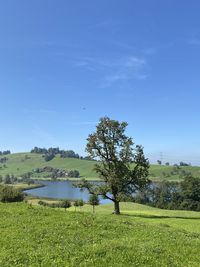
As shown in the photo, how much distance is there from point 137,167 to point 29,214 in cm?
3840

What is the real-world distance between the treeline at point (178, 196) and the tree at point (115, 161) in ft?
90.9

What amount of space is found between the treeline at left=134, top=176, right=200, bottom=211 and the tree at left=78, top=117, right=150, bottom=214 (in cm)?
2771

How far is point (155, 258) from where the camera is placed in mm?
14844

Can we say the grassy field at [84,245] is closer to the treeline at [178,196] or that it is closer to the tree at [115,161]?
the tree at [115,161]

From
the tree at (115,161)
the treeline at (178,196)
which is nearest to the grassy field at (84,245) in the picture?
the tree at (115,161)

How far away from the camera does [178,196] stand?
425 ft

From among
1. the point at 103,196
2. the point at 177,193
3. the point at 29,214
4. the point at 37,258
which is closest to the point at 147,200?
the point at 177,193

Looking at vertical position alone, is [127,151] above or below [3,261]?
above

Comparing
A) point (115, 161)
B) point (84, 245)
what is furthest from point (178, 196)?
point (84, 245)

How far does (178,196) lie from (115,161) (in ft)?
242

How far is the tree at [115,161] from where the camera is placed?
61.2 metres

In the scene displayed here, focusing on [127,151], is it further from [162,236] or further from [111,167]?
[162,236]

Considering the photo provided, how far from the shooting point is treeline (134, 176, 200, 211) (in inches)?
4394

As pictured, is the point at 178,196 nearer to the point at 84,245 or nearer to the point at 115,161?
the point at 115,161
